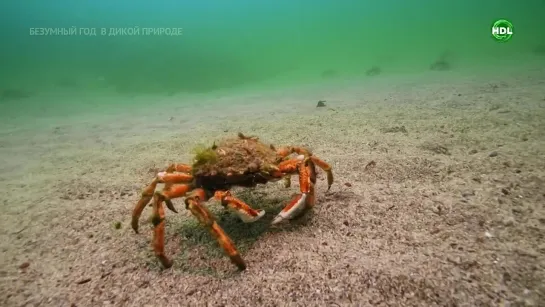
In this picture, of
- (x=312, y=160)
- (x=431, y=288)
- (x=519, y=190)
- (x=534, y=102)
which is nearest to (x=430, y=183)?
(x=519, y=190)

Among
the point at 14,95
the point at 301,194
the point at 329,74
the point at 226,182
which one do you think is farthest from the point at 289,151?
the point at 329,74

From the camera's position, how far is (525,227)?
9.60 ft

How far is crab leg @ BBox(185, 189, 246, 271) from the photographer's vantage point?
2721 mm

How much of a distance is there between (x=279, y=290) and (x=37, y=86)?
139ft

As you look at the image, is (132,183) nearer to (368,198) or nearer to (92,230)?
(92,230)

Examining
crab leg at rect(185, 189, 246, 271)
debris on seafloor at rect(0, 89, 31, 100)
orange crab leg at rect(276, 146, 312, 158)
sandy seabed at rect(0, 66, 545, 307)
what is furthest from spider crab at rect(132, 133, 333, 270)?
debris on seafloor at rect(0, 89, 31, 100)

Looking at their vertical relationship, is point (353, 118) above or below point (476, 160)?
above

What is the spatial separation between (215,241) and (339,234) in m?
1.39

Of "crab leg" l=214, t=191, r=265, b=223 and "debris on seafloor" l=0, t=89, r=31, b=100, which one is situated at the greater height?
"debris on seafloor" l=0, t=89, r=31, b=100

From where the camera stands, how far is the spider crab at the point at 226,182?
2857 mm

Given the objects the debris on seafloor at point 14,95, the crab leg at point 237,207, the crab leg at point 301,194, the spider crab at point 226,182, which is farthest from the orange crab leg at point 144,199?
the debris on seafloor at point 14,95

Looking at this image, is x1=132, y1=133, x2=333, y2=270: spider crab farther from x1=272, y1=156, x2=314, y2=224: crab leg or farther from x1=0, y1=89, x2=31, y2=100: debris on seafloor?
x1=0, y1=89, x2=31, y2=100: debris on seafloor

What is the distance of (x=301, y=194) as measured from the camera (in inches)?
121

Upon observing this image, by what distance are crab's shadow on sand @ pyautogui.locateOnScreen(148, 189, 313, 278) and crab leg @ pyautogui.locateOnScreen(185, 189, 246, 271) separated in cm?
18
